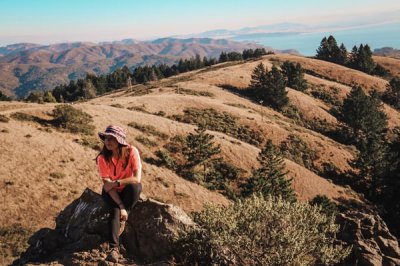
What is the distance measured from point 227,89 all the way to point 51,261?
3294 inches

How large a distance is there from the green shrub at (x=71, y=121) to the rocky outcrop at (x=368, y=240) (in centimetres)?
A: 3254

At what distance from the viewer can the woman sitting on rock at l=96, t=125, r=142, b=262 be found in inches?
413

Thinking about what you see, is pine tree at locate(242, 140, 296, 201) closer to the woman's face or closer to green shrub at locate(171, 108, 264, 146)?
green shrub at locate(171, 108, 264, 146)

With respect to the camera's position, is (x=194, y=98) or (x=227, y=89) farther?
(x=227, y=89)

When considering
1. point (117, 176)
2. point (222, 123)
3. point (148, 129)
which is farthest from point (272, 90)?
point (117, 176)

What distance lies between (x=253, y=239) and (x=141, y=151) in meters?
33.4

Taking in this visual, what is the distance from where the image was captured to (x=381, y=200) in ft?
178

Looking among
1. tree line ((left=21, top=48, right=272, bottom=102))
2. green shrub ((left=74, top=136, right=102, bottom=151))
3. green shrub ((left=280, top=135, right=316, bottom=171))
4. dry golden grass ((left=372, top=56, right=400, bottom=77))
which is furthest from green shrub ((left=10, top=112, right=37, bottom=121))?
dry golden grass ((left=372, top=56, right=400, bottom=77))

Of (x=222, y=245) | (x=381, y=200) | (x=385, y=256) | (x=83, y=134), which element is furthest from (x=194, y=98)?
(x=222, y=245)

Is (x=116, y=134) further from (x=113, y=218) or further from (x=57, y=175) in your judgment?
(x=57, y=175)

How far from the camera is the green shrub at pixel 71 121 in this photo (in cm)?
4297

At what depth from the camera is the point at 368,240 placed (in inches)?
733

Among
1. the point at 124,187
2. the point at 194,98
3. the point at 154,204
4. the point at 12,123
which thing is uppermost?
the point at 124,187

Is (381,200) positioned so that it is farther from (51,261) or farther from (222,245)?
(51,261)
